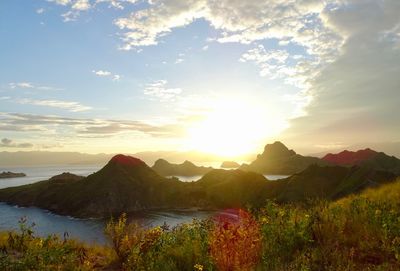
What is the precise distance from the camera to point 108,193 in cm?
13625

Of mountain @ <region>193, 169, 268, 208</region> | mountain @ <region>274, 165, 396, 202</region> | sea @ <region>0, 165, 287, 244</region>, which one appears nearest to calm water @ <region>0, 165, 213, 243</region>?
sea @ <region>0, 165, 287, 244</region>

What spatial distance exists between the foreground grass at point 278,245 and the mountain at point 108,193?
125 m

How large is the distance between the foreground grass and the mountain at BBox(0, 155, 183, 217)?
125 metres

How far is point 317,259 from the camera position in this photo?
7.52 metres

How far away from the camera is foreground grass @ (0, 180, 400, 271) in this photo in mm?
7367

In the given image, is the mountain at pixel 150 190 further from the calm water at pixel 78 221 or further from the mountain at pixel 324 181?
the calm water at pixel 78 221

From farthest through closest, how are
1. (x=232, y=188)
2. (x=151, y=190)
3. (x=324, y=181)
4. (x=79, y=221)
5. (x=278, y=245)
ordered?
(x=151, y=190), (x=232, y=188), (x=79, y=221), (x=324, y=181), (x=278, y=245)

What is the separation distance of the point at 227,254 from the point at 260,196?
12206 centimetres

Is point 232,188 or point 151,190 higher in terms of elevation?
point 232,188

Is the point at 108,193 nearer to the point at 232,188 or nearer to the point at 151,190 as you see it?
the point at 151,190

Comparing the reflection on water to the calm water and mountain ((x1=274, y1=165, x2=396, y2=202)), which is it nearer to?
the calm water

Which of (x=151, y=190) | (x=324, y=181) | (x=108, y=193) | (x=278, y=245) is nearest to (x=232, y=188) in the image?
(x=151, y=190)

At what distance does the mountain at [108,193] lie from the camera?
134 metres

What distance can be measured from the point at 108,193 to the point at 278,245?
13381 cm
